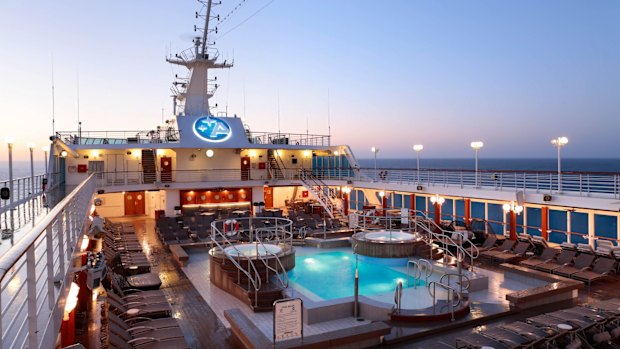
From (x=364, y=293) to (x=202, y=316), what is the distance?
3800 millimetres

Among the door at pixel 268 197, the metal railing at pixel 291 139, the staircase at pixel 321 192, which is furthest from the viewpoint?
the door at pixel 268 197

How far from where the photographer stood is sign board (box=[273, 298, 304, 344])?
5953 millimetres

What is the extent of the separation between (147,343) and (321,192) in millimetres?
16482

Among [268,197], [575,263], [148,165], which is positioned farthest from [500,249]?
[148,165]

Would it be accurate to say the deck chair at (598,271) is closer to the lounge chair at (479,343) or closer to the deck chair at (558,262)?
the deck chair at (558,262)

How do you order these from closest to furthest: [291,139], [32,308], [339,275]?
1. [32,308]
2. [339,275]
3. [291,139]

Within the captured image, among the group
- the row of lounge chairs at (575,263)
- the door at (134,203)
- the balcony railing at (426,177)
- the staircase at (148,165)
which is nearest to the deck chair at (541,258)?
the row of lounge chairs at (575,263)

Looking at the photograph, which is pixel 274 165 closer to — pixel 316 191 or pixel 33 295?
pixel 316 191

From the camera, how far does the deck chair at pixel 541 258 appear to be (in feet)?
37.1

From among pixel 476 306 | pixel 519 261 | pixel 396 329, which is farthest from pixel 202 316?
pixel 519 261

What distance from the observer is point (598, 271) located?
34.0 ft

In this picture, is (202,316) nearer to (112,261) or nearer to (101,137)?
(112,261)

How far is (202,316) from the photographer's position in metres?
8.16

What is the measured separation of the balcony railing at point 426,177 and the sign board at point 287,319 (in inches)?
401
